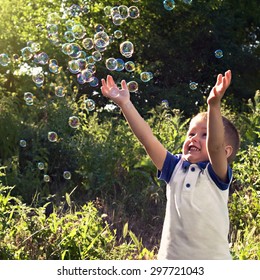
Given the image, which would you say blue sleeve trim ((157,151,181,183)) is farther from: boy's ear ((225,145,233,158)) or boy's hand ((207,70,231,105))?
boy's hand ((207,70,231,105))

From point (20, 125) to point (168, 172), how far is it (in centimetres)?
487

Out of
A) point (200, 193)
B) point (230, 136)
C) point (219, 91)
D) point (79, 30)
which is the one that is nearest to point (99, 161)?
point (79, 30)

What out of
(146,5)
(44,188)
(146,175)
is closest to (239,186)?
(146,175)

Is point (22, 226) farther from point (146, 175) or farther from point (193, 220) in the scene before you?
point (146, 175)

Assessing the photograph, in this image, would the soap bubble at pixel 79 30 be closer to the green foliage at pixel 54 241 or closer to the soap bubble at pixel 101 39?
the soap bubble at pixel 101 39

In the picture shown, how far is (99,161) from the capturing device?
6812mm

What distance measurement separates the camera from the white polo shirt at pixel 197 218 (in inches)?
121

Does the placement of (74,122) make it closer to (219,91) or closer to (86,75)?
(86,75)

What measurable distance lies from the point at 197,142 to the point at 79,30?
333cm

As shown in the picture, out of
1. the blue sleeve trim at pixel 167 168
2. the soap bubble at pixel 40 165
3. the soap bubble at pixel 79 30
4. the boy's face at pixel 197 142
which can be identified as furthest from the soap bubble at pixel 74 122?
the boy's face at pixel 197 142

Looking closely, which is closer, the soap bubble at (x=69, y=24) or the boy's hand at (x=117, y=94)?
the boy's hand at (x=117, y=94)

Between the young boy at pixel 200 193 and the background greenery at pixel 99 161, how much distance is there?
120 centimetres

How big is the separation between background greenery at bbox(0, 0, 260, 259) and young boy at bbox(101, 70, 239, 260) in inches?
47.4

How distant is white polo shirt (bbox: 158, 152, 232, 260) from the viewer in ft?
10.1
